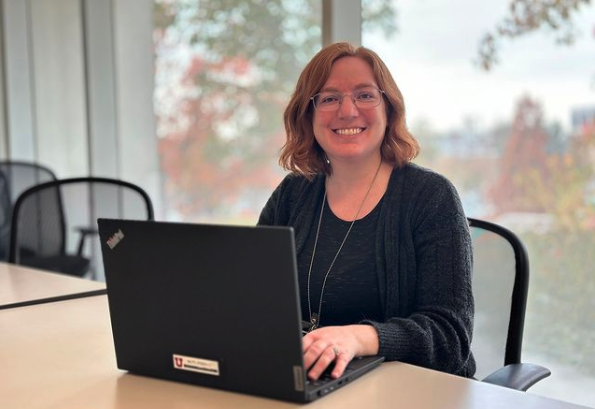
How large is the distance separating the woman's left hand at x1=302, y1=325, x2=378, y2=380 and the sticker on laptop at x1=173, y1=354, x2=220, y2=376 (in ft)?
0.49

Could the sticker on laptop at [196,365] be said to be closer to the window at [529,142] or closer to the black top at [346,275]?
the black top at [346,275]

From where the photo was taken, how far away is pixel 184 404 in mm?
1138

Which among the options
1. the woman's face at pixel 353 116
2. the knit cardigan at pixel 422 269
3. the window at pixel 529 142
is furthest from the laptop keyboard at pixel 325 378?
the window at pixel 529 142

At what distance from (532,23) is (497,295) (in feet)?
3.58

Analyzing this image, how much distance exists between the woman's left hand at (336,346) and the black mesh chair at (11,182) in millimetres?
3036

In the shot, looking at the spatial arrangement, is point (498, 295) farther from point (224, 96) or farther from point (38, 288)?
point (224, 96)

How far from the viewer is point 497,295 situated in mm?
1668

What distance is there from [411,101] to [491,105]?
0.32m

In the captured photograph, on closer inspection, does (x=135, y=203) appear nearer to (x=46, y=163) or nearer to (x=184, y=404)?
(x=184, y=404)

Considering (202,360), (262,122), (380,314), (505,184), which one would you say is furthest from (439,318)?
(262,122)

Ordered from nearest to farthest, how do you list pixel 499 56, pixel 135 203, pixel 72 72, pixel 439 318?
pixel 439 318 → pixel 499 56 → pixel 135 203 → pixel 72 72

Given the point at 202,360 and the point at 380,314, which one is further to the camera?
the point at 380,314

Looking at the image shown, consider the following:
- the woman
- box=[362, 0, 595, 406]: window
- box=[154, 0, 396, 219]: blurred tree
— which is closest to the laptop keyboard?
the woman

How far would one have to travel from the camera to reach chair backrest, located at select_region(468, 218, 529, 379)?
1610 millimetres
